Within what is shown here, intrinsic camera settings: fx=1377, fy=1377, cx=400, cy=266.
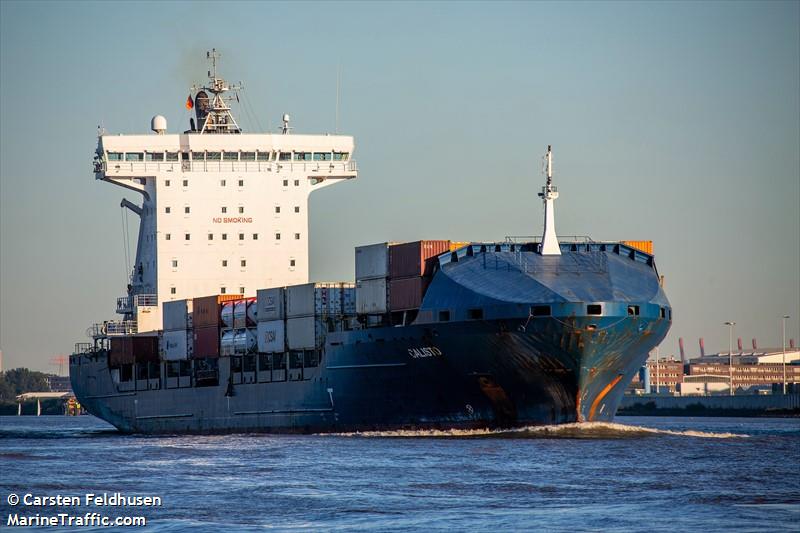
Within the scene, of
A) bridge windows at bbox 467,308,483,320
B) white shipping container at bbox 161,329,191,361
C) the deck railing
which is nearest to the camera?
bridge windows at bbox 467,308,483,320

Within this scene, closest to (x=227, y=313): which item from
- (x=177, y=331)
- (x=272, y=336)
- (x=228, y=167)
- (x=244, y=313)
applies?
(x=244, y=313)

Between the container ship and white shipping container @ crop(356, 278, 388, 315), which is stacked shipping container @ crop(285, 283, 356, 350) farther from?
A: white shipping container @ crop(356, 278, 388, 315)

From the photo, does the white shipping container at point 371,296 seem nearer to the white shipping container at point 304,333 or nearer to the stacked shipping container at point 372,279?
the stacked shipping container at point 372,279

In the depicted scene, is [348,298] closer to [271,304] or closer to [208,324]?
[271,304]

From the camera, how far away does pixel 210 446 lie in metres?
52.2

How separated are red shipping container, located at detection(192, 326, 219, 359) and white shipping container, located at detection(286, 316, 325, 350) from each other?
6.55 metres

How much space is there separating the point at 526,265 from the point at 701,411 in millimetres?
60919

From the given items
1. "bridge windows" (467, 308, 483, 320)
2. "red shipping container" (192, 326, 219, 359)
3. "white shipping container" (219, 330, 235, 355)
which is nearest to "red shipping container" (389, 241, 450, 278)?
"bridge windows" (467, 308, 483, 320)

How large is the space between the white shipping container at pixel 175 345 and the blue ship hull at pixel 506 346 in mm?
12747

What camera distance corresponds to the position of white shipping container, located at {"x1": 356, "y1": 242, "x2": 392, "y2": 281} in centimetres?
5338

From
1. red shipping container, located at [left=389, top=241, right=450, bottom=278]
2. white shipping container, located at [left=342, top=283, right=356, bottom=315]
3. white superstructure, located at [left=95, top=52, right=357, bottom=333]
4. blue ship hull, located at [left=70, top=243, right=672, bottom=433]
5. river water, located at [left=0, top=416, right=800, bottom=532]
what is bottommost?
river water, located at [left=0, top=416, right=800, bottom=532]

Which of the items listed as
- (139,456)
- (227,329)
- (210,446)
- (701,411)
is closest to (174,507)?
(139,456)

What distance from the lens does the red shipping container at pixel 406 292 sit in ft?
170

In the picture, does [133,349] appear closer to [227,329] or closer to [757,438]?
[227,329]
